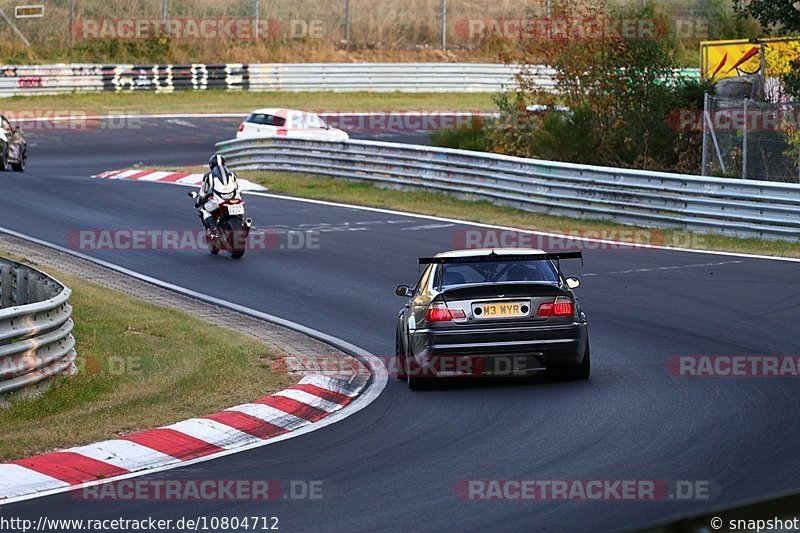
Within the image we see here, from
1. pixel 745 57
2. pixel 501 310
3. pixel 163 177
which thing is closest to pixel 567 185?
pixel 745 57

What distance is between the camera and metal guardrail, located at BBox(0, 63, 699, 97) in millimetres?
47250

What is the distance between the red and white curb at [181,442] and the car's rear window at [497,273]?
1.33m

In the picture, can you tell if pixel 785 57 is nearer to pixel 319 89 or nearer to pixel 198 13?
pixel 319 89

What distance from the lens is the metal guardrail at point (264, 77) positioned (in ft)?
155

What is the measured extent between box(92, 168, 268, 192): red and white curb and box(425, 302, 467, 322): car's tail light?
18.2 m

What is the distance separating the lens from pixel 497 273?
11984 millimetres

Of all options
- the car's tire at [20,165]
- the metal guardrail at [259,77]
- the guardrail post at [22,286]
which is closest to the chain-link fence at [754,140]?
the guardrail post at [22,286]

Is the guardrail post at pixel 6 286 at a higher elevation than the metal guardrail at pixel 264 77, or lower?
lower

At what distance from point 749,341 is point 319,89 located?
3986cm

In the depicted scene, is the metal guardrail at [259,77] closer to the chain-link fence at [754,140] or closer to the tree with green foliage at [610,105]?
the tree with green foliage at [610,105]

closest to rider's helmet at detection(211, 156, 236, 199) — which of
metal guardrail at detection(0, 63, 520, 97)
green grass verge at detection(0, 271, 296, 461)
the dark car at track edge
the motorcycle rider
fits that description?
the motorcycle rider

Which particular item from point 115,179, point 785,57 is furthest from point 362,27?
point 785,57

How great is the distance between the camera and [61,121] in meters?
44.2

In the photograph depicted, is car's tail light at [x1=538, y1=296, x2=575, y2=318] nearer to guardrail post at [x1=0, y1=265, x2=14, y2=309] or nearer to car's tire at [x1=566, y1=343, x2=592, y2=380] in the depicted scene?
car's tire at [x1=566, y1=343, x2=592, y2=380]
